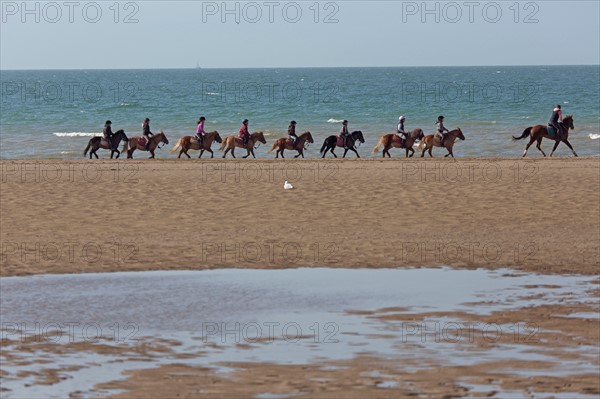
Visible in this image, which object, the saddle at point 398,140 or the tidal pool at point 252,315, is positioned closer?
the tidal pool at point 252,315

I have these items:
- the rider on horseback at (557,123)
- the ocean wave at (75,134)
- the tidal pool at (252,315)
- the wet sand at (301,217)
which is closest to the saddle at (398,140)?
the rider on horseback at (557,123)

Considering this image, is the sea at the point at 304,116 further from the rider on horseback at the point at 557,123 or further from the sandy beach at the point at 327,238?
the sandy beach at the point at 327,238

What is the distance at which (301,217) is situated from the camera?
23.8 metres

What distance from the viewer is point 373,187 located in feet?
92.9

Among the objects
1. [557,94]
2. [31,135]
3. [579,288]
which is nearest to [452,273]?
[579,288]

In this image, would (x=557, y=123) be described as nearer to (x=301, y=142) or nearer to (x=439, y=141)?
(x=439, y=141)

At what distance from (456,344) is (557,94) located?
105732 mm

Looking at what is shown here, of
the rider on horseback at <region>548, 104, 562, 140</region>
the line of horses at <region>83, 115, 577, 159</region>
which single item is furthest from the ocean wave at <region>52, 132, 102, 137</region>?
the rider on horseback at <region>548, 104, 562, 140</region>

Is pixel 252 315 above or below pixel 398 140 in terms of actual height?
below

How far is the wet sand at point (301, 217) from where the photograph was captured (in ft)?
63.4

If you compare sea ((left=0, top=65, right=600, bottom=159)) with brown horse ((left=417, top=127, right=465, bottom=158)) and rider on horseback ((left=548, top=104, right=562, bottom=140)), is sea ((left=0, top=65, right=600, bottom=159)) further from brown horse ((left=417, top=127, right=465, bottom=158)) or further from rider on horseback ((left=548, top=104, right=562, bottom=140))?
rider on horseback ((left=548, top=104, right=562, bottom=140))

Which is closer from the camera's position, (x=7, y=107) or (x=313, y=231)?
(x=313, y=231)

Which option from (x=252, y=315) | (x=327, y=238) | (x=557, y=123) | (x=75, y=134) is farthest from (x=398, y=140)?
(x=252, y=315)

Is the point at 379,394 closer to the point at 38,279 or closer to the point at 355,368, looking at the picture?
the point at 355,368
